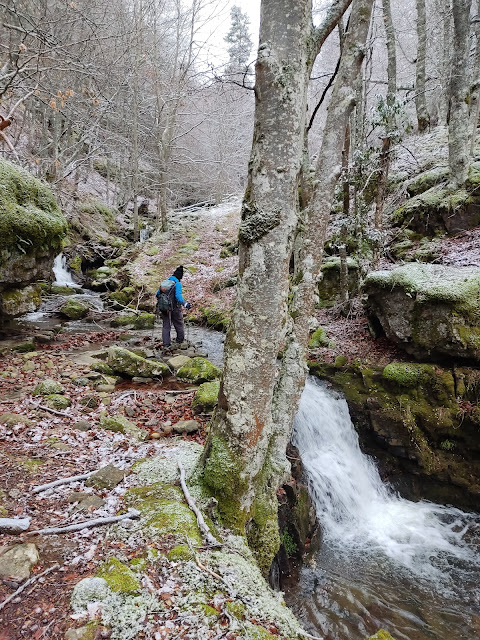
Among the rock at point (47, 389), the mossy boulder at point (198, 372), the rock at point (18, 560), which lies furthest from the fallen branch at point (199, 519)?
the mossy boulder at point (198, 372)

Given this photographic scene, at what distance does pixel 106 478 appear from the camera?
11.7 feet

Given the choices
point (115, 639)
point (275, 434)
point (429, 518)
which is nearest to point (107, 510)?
point (115, 639)

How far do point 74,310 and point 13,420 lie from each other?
8.51 meters

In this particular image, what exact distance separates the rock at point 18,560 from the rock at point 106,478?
0.91 m

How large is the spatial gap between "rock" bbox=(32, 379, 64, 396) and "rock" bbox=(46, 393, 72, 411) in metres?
0.17

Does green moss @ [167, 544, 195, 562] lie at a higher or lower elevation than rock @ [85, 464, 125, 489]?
lower

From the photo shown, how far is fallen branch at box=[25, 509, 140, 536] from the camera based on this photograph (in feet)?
8.98

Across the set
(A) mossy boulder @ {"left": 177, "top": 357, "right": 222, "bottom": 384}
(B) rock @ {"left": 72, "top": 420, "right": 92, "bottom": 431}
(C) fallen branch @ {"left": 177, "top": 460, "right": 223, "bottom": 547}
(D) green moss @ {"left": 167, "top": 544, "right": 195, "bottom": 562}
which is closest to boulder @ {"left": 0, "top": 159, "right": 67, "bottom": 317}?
(A) mossy boulder @ {"left": 177, "top": 357, "right": 222, "bottom": 384}

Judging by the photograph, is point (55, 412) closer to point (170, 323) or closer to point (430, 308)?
point (170, 323)

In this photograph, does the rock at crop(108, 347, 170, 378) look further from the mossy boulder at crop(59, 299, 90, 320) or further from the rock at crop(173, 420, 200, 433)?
the mossy boulder at crop(59, 299, 90, 320)

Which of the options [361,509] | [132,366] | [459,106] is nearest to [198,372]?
[132,366]

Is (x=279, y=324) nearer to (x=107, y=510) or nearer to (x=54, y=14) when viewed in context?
(x=107, y=510)

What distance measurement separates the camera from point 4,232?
6961 millimetres

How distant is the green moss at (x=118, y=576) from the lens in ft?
7.54
